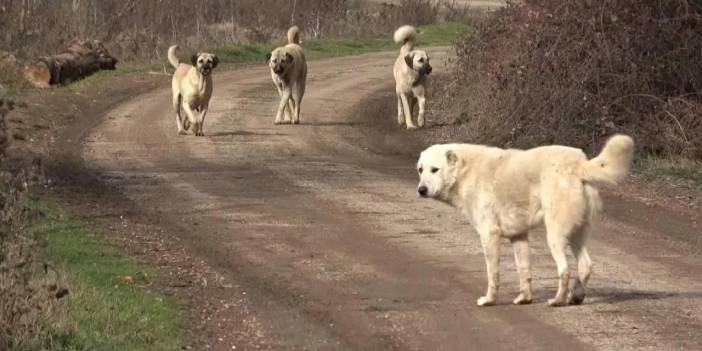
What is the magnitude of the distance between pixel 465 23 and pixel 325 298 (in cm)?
3776

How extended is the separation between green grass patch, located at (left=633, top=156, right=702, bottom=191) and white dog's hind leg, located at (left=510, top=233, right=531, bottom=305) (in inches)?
295

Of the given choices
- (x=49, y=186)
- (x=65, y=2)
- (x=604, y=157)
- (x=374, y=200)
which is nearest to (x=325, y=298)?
(x=604, y=157)

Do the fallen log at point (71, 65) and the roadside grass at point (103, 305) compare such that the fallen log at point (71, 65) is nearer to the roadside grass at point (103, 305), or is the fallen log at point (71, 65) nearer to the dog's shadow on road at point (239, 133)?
the dog's shadow on road at point (239, 133)

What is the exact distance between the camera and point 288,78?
24.7 metres

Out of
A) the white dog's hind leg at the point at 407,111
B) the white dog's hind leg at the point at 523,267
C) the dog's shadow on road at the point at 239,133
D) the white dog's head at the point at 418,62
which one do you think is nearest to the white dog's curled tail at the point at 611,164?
the white dog's hind leg at the point at 523,267

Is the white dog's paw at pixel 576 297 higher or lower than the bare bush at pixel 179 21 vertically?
higher

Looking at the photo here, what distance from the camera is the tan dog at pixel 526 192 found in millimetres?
10000

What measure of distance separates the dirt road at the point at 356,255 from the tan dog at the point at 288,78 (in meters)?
1.90

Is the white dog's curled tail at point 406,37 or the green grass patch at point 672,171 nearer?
the green grass patch at point 672,171

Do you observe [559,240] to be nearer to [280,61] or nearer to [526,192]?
[526,192]

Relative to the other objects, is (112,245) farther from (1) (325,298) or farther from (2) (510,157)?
(2) (510,157)

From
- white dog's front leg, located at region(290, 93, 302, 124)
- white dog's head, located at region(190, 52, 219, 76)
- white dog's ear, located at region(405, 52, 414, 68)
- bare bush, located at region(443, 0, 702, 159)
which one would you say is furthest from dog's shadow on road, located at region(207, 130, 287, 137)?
bare bush, located at region(443, 0, 702, 159)

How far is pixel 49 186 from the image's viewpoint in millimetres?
16922

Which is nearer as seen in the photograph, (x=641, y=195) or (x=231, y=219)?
(x=231, y=219)
